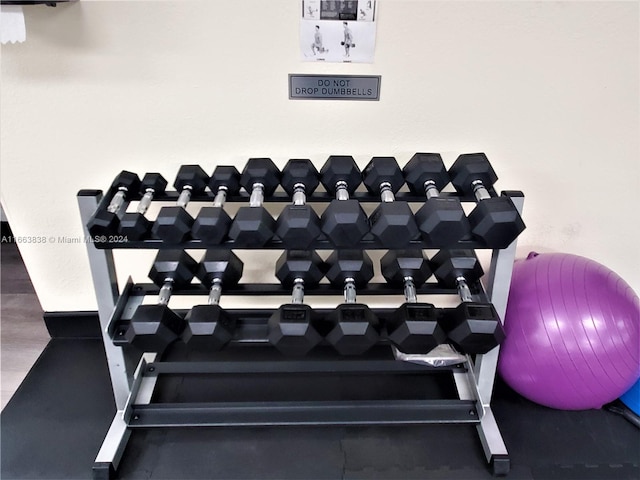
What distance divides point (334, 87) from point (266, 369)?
90 centimetres

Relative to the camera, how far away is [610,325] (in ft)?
4.27

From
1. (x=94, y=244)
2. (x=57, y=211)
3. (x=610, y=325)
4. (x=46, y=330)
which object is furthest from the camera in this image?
(x=46, y=330)

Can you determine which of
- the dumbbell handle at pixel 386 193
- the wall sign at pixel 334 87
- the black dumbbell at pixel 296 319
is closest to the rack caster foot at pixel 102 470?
the black dumbbell at pixel 296 319

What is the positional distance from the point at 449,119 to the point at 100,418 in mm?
1385

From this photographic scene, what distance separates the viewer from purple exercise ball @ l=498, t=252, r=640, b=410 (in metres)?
1.30

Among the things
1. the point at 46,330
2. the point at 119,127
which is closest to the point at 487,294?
the point at 119,127

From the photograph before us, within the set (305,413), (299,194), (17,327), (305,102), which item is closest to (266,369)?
(305,413)

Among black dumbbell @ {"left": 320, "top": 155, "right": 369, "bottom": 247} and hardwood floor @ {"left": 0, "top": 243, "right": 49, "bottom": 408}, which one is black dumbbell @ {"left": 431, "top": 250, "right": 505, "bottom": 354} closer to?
black dumbbell @ {"left": 320, "top": 155, "right": 369, "bottom": 247}

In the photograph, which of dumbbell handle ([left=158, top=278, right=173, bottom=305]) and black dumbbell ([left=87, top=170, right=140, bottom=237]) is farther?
dumbbell handle ([left=158, top=278, right=173, bottom=305])

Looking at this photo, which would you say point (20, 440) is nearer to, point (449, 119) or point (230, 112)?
point (230, 112)

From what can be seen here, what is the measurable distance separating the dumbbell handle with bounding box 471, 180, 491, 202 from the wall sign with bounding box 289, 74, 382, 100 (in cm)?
37

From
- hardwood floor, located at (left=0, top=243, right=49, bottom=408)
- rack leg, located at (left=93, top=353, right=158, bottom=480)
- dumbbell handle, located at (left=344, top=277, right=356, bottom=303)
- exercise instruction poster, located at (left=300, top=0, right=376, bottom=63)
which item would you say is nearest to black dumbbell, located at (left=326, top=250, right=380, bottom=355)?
dumbbell handle, located at (left=344, top=277, right=356, bottom=303)

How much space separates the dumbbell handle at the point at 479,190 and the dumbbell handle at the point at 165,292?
2.76 feet

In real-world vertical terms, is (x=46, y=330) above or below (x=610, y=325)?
below
